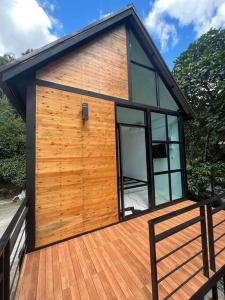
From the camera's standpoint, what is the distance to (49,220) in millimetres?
2910

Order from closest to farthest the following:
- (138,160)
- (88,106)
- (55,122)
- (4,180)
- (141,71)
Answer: (55,122)
(88,106)
(141,71)
(138,160)
(4,180)

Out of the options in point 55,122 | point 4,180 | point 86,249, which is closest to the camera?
point 86,249

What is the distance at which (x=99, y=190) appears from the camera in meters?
3.52

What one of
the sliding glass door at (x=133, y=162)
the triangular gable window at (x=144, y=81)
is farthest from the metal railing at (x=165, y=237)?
the triangular gable window at (x=144, y=81)

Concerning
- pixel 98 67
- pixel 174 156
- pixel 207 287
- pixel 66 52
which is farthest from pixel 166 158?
pixel 66 52

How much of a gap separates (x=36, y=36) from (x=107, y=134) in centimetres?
2236

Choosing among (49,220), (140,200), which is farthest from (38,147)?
(140,200)

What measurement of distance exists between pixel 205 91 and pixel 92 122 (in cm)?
580

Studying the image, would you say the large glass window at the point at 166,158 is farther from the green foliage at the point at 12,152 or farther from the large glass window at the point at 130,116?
the green foliage at the point at 12,152

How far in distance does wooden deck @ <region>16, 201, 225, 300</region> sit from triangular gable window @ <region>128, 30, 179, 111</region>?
341 centimetres

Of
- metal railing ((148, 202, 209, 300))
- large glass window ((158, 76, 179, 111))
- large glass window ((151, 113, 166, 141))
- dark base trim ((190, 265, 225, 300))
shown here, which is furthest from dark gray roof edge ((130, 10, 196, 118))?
dark base trim ((190, 265, 225, 300))

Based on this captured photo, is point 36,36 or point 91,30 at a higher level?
point 36,36

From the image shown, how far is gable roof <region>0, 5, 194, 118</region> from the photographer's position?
107 inches

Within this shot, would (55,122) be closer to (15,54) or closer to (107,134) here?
(107,134)
